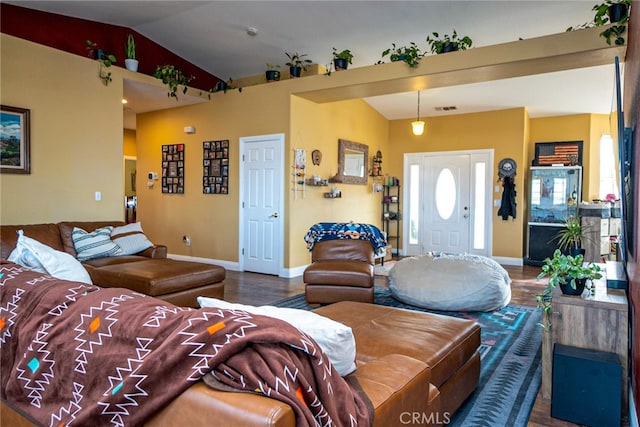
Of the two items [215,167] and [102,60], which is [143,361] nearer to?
[102,60]

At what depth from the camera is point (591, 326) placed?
221 centimetres

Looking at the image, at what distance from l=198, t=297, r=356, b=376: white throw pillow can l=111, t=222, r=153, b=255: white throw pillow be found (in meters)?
3.97

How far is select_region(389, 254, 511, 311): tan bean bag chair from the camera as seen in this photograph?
4070mm

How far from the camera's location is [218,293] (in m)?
4.29

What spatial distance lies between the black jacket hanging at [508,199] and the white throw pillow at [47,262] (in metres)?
6.57

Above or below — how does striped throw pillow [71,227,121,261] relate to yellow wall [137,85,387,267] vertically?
below

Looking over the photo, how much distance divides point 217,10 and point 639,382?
212 inches

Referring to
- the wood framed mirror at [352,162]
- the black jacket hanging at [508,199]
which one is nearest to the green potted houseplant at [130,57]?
the wood framed mirror at [352,162]

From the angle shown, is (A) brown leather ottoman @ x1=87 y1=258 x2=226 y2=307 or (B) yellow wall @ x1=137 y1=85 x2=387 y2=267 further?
(B) yellow wall @ x1=137 y1=85 x2=387 y2=267

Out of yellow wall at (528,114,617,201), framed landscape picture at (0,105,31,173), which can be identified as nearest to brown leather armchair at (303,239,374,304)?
framed landscape picture at (0,105,31,173)

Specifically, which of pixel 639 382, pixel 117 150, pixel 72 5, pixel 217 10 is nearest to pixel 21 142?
pixel 117 150

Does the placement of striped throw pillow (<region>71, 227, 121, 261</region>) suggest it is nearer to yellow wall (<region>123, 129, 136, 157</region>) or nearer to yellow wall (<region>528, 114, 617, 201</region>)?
yellow wall (<region>123, 129, 136, 157</region>)

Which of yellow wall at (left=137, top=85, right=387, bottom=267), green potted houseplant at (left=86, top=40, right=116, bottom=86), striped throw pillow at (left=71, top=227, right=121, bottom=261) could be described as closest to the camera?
striped throw pillow at (left=71, top=227, right=121, bottom=261)

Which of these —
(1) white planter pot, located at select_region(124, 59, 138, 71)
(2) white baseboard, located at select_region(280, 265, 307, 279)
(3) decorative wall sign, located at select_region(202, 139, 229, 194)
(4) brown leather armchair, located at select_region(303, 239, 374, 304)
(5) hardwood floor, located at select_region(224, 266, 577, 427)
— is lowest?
(5) hardwood floor, located at select_region(224, 266, 577, 427)
